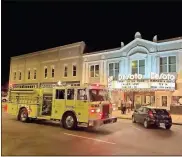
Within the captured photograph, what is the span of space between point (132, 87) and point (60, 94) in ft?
43.0

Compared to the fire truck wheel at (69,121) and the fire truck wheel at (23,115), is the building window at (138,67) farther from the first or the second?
the fire truck wheel at (69,121)

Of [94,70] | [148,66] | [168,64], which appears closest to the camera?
[168,64]

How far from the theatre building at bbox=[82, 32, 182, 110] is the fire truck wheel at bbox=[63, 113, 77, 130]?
43.0 feet

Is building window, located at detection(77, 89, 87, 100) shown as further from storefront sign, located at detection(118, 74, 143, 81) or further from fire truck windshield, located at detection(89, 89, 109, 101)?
storefront sign, located at detection(118, 74, 143, 81)

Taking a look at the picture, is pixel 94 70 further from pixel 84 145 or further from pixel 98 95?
pixel 84 145

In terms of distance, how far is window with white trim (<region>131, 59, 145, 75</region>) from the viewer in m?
27.0

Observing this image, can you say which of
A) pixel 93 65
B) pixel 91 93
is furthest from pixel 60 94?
pixel 93 65

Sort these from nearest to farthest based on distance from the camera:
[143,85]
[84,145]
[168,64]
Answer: [84,145], [168,64], [143,85]

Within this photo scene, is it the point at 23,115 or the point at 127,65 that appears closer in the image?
the point at 23,115

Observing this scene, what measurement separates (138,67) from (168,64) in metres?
3.41

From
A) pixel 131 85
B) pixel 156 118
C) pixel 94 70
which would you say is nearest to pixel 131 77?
pixel 131 85

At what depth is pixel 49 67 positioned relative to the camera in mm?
36750

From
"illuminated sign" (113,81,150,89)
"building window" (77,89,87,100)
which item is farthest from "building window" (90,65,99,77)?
"building window" (77,89,87,100)

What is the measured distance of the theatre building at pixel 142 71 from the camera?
24359mm
